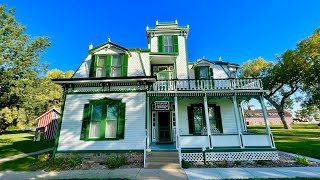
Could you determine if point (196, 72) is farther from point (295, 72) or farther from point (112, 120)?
Answer: point (295, 72)

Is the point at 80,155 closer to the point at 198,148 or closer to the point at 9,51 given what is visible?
the point at 198,148

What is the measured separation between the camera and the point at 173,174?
320 inches

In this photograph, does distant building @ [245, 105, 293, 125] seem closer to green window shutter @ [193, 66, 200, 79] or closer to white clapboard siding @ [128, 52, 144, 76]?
green window shutter @ [193, 66, 200, 79]

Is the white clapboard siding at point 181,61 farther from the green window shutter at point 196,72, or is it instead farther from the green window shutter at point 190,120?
the green window shutter at point 190,120

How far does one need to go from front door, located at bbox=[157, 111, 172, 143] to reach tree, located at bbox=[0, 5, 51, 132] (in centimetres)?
2203

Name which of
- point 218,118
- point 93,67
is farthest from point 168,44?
point 218,118

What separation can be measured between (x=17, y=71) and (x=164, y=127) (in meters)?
24.2

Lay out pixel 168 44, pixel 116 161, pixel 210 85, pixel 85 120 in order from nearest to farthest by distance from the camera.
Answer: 1. pixel 116 161
2. pixel 85 120
3. pixel 210 85
4. pixel 168 44

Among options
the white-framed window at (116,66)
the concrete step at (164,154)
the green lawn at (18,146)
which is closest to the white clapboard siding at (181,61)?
the white-framed window at (116,66)

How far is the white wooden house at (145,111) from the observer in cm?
1070

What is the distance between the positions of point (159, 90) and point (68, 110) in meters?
6.62

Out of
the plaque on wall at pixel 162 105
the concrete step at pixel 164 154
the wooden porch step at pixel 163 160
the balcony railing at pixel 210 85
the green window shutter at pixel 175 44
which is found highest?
the green window shutter at pixel 175 44

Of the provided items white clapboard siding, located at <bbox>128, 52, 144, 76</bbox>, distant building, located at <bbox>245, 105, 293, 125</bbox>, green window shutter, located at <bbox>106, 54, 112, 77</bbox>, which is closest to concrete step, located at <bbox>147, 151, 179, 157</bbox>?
white clapboard siding, located at <bbox>128, 52, 144, 76</bbox>

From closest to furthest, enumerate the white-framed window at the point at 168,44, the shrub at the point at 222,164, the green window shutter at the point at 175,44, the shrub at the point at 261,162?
the shrub at the point at 222,164, the shrub at the point at 261,162, the green window shutter at the point at 175,44, the white-framed window at the point at 168,44
